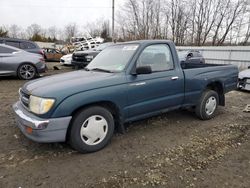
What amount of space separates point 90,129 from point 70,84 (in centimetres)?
73

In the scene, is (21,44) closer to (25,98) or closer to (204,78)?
(25,98)

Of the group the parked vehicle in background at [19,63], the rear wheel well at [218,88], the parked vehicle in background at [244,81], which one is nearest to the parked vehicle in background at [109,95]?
the rear wheel well at [218,88]

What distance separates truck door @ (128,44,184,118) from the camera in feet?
12.9

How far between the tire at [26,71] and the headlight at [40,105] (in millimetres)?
6948

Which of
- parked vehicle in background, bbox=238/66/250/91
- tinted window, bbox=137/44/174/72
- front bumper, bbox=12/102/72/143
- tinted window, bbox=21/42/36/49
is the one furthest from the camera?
tinted window, bbox=21/42/36/49

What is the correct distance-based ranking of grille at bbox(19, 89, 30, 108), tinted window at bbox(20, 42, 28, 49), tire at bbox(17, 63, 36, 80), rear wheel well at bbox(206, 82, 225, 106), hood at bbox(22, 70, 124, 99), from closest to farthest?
hood at bbox(22, 70, 124, 99)
grille at bbox(19, 89, 30, 108)
rear wheel well at bbox(206, 82, 225, 106)
tire at bbox(17, 63, 36, 80)
tinted window at bbox(20, 42, 28, 49)

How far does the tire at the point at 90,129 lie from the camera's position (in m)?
3.39

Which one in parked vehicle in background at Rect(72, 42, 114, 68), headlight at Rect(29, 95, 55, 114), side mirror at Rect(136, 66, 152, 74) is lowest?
headlight at Rect(29, 95, 55, 114)

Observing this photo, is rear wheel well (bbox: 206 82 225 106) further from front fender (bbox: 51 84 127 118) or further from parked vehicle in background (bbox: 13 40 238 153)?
front fender (bbox: 51 84 127 118)

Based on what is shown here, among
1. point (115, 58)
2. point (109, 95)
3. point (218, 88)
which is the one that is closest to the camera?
point (109, 95)

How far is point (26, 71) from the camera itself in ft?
31.8

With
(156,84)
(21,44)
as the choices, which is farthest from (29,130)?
(21,44)

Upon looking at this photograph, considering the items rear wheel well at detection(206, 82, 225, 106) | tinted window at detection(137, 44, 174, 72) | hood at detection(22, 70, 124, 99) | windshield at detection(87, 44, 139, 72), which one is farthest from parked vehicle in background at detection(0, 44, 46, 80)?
rear wheel well at detection(206, 82, 225, 106)

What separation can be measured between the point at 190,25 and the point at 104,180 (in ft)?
127
